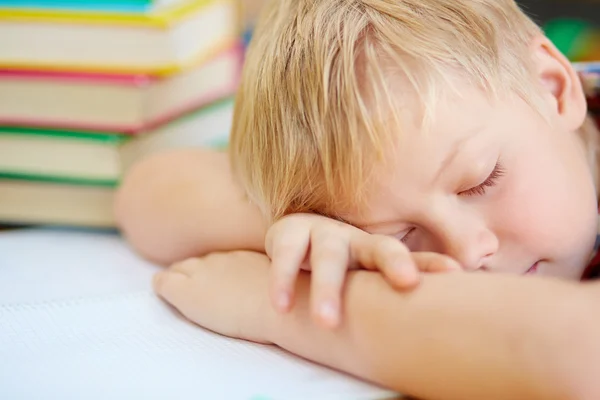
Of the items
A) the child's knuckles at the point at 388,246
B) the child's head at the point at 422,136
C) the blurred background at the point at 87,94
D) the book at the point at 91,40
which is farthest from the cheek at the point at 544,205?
the book at the point at 91,40

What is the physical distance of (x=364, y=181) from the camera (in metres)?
0.54

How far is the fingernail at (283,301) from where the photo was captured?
0.50 m

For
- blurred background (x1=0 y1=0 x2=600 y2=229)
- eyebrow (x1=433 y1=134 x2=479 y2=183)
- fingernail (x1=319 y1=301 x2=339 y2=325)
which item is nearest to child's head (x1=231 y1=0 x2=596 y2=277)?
eyebrow (x1=433 y1=134 x2=479 y2=183)

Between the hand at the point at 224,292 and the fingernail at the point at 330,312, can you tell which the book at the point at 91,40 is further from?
the fingernail at the point at 330,312

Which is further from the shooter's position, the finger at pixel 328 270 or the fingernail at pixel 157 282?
the fingernail at pixel 157 282

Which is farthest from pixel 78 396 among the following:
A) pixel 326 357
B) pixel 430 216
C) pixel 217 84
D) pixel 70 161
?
pixel 217 84

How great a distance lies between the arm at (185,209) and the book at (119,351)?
4 cm

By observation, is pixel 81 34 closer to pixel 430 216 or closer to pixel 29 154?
pixel 29 154

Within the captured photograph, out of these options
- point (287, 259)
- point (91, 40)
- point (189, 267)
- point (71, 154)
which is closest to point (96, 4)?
point (91, 40)

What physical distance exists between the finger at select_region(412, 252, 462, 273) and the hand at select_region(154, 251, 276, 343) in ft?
0.38

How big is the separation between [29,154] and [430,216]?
0.51 m

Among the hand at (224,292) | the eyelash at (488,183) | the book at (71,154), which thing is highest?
the eyelash at (488,183)

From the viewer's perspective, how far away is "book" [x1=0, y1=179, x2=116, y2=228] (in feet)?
2.80

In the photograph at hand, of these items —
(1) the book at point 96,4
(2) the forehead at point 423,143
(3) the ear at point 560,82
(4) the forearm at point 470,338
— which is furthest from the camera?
(1) the book at point 96,4
